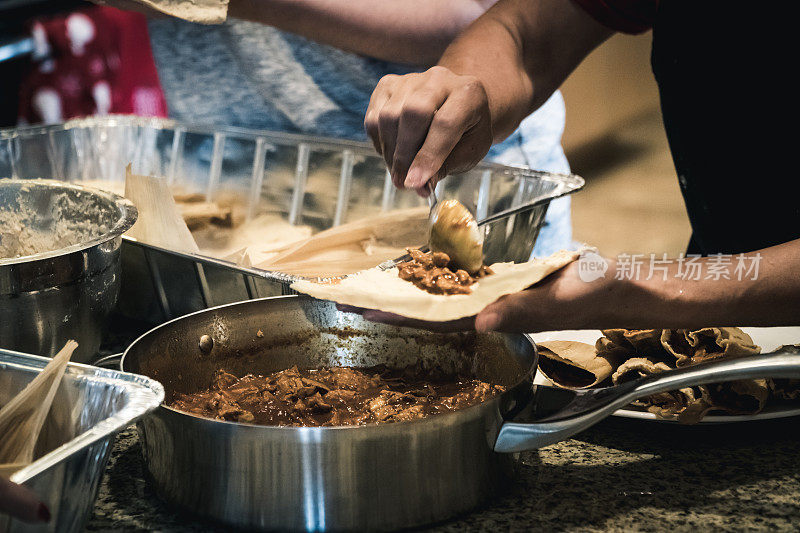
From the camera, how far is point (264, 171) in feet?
5.81

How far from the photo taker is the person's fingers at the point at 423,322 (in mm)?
849

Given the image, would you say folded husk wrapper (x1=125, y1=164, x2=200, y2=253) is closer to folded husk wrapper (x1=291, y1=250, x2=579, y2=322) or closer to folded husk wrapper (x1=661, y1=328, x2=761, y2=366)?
folded husk wrapper (x1=291, y1=250, x2=579, y2=322)

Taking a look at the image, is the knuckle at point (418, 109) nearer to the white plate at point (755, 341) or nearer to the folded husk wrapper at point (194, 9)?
the white plate at point (755, 341)

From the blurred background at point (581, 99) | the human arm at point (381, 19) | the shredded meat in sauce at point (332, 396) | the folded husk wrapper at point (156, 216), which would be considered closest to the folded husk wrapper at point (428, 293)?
the shredded meat in sauce at point (332, 396)

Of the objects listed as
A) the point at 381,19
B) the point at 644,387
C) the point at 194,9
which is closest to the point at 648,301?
the point at 644,387

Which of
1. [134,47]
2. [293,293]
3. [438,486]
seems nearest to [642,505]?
[438,486]

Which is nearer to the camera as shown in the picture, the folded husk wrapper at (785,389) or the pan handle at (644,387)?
the pan handle at (644,387)

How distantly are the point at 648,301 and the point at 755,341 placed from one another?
0.43m

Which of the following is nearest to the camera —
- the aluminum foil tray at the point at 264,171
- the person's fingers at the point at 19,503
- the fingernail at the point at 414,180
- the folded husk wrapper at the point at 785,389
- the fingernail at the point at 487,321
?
the person's fingers at the point at 19,503

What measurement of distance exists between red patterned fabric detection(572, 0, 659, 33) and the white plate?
1.92ft

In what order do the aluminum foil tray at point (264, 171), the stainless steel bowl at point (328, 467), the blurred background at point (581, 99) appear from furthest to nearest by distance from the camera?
the blurred background at point (581, 99) < the aluminum foil tray at point (264, 171) < the stainless steel bowl at point (328, 467)

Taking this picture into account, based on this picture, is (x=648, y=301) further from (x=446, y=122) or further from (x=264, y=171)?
(x=264, y=171)

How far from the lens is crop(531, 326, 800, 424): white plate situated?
913mm

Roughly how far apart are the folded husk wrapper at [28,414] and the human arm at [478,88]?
52 centimetres
